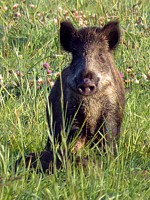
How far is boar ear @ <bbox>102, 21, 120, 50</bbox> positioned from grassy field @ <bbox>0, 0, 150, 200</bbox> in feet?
1.73

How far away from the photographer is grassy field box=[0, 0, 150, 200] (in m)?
4.52

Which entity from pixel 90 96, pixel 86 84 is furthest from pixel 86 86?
pixel 90 96

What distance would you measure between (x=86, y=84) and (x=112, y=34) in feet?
3.16

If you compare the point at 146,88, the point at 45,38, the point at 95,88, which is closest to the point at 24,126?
the point at 95,88

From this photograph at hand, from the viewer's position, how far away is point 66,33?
643 centimetres

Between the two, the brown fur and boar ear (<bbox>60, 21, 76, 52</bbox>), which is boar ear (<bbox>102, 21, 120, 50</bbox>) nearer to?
the brown fur

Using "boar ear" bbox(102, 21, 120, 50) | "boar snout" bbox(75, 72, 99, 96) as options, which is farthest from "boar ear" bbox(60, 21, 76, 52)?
"boar snout" bbox(75, 72, 99, 96)

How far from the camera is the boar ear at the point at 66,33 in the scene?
636cm

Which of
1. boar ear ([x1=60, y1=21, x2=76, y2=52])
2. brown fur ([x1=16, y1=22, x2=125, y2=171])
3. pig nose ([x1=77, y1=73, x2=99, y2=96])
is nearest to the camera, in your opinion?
pig nose ([x1=77, y1=73, x2=99, y2=96])

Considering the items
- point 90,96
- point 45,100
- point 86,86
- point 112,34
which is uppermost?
point 112,34

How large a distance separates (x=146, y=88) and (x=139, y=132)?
1.57 meters

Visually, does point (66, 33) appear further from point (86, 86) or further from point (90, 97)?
point (86, 86)

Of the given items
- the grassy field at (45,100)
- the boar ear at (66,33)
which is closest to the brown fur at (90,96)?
the boar ear at (66,33)

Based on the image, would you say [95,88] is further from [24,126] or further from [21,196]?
[21,196]
